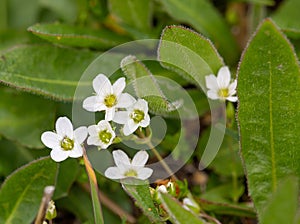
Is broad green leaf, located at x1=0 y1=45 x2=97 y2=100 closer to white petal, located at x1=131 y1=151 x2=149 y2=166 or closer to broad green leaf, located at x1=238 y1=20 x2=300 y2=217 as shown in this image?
white petal, located at x1=131 y1=151 x2=149 y2=166

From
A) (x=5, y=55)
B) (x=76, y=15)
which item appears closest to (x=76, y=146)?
(x=5, y=55)

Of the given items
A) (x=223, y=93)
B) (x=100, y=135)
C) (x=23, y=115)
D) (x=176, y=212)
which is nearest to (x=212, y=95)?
(x=223, y=93)

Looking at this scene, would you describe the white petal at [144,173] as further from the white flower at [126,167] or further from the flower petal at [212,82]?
the flower petal at [212,82]

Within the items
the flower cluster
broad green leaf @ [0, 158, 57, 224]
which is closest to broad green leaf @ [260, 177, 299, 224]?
the flower cluster

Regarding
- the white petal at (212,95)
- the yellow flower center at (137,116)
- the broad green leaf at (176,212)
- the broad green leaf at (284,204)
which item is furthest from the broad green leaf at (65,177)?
the broad green leaf at (284,204)

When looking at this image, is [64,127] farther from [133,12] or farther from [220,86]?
[133,12]

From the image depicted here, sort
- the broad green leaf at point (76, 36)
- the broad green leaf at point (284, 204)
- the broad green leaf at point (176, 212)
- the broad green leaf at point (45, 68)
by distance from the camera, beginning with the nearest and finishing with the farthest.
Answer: the broad green leaf at point (284, 204)
the broad green leaf at point (176, 212)
the broad green leaf at point (45, 68)
the broad green leaf at point (76, 36)

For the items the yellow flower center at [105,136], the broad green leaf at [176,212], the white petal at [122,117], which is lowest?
the broad green leaf at [176,212]
